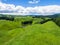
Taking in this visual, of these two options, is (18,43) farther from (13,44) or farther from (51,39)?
(51,39)

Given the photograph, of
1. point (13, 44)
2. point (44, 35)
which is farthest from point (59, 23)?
point (13, 44)

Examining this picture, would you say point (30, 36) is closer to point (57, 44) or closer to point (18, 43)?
point (18, 43)

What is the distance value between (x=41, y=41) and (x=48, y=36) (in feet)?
13.6

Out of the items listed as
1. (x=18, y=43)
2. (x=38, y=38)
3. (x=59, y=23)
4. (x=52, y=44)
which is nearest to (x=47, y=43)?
(x=52, y=44)

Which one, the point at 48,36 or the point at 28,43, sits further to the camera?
the point at 48,36

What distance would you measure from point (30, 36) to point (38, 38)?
247cm

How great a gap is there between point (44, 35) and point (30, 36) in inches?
146

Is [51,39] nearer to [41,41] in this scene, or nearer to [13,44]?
[41,41]

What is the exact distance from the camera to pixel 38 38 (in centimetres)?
3962

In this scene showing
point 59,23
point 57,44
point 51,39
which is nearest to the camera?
point 57,44

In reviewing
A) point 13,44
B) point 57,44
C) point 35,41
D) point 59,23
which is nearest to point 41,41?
point 35,41

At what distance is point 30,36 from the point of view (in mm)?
41031

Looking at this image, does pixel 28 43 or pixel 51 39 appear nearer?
pixel 28 43

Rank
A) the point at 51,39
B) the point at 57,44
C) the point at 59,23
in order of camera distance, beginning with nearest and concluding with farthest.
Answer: the point at 57,44
the point at 51,39
the point at 59,23
